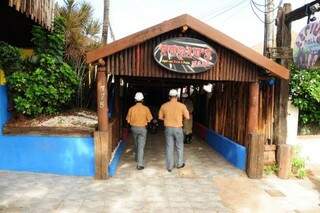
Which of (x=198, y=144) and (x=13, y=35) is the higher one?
(x=13, y=35)

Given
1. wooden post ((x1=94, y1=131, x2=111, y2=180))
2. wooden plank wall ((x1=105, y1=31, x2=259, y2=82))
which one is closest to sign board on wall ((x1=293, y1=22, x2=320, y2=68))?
wooden plank wall ((x1=105, y1=31, x2=259, y2=82))

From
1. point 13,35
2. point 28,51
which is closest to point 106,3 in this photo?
point 28,51

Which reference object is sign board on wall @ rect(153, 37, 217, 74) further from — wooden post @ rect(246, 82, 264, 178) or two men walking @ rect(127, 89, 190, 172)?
wooden post @ rect(246, 82, 264, 178)

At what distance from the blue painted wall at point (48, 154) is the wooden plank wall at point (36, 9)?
2.13m

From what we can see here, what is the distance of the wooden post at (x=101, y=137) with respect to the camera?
26.0 ft

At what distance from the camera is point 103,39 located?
1535 centimetres

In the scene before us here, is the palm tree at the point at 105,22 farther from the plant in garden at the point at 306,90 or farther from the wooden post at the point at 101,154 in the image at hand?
the plant in garden at the point at 306,90

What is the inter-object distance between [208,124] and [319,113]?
4.32 meters

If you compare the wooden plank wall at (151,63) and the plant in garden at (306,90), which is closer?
the wooden plank wall at (151,63)

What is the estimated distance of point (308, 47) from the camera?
7.57 metres

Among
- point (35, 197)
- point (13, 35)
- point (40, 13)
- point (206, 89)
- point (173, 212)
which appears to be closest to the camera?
point (173, 212)

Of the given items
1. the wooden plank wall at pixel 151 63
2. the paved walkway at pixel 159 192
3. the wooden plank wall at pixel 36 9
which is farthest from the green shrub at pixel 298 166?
the wooden plank wall at pixel 36 9

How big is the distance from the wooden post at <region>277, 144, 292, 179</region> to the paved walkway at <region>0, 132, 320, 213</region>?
0.26 m

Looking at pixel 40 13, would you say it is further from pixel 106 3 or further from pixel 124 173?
pixel 106 3
